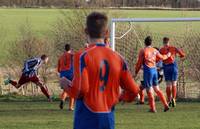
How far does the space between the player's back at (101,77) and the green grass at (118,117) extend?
7678 millimetres

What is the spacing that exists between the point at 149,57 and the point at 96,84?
1056cm

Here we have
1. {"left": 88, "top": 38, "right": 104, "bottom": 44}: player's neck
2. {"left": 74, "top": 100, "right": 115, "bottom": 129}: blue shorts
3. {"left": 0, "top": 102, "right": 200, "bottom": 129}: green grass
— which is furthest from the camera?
{"left": 0, "top": 102, "right": 200, "bottom": 129}: green grass

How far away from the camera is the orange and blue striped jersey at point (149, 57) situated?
690 inches

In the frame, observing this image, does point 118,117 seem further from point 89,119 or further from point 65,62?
point 89,119

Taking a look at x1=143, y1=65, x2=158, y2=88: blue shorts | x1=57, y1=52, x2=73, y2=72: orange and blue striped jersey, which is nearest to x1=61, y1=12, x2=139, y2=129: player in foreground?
x1=143, y1=65, x2=158, y2=88: blue shorts

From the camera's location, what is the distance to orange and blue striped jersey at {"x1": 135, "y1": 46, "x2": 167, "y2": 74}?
17.5 metres

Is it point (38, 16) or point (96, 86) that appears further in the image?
point (38, 16)

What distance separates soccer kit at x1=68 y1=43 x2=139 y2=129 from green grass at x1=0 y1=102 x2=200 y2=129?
25.1 feet

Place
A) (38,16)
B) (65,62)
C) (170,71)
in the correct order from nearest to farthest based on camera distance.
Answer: (65,62)
(170,71)
(38,16)

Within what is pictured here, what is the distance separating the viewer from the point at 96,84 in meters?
7.12

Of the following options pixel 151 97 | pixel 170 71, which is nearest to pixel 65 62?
pixel 151 97

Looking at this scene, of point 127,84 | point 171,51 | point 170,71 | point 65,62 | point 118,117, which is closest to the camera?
point 127,84

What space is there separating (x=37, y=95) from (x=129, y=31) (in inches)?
166

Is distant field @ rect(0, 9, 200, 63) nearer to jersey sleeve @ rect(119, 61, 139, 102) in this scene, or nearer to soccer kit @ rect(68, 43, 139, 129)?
jersey sleeve @ rect(119, 61, 139, 102)
